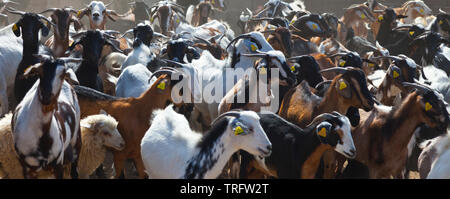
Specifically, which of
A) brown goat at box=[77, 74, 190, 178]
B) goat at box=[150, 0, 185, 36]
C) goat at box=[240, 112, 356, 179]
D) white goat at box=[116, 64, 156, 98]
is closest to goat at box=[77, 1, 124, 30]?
goat at box=[150, 0, 185, 36]

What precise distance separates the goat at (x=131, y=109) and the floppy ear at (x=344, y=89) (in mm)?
1705

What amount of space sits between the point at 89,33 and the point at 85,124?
1864 mm

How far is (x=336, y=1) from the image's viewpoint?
68.1 ft

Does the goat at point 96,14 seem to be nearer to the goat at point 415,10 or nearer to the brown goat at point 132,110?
the brown goat at point 132,110

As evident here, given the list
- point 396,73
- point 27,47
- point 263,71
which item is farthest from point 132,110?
point 396,73

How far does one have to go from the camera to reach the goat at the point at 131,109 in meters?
7.04

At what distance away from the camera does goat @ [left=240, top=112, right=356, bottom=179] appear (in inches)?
234

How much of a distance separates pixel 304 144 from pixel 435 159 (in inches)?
48.2

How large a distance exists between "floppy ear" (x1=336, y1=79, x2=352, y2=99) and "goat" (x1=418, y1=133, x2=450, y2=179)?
3.11 ft

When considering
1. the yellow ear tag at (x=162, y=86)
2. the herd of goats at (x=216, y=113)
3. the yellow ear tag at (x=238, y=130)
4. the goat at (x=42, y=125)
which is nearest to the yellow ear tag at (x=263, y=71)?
the herd of goats at (x=216, y=113)

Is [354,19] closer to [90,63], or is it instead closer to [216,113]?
[216,113]

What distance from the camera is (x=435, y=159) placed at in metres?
6.07

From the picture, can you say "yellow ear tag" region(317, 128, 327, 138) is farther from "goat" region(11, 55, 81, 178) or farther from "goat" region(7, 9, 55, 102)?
"goat" region(7, 9, 55, 102)
